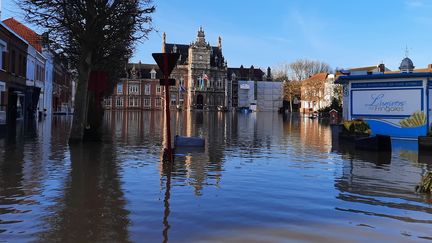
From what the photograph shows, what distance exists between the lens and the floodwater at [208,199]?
597 cm

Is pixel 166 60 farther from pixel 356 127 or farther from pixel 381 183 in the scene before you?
pixel 356 127

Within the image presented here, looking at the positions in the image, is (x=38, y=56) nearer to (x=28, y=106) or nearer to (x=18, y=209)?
(x=28, y=106)

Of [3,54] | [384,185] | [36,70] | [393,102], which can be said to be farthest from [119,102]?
[384,185]

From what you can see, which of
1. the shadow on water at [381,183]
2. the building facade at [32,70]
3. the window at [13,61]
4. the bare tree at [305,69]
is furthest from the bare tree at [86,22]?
the bare tree at [305,69]

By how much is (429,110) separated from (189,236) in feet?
58.1

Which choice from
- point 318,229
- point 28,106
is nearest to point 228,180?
point 318,229

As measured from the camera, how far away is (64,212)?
6.84 m

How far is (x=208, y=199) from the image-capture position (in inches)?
315

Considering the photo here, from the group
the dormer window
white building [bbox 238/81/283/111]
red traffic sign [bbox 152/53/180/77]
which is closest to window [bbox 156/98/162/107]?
the dormer window

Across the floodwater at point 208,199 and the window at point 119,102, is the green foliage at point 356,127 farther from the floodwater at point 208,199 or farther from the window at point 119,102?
the window at point 119,102

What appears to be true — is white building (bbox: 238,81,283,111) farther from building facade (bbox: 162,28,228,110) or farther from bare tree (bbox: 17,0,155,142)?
bare tree (bbox: 17,0,155,142)

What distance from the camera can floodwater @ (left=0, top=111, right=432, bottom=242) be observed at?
19.6 feet

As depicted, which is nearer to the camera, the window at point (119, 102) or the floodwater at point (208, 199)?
the floodwater at point (208, 199)

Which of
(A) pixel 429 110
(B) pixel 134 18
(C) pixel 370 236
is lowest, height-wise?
(C) pixel 370 236
